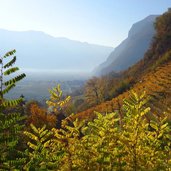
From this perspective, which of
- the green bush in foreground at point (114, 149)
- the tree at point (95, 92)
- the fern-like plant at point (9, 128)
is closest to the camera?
the fern-like plant at point (9, 128)

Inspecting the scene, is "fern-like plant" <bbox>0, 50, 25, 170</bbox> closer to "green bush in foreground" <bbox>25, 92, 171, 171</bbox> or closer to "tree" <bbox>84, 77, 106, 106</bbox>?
"green bush in foreground" <bbox>25, 92, 171, 171</bbox>

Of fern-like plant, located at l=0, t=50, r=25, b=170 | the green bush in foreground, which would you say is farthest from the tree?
fern-like plant, located at l=0, t=50, r=25, b=170

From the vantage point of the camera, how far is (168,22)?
124 m

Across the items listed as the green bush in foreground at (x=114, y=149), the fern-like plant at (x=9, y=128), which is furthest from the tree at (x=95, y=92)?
the fern-like plant at (x=9, y=128)

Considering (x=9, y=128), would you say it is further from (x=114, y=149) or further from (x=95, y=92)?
(x=95, y=92)

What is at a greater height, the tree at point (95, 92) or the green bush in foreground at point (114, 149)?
the green bush in foreground at point (114, 149)

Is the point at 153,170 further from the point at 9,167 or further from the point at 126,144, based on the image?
the point at 9,167

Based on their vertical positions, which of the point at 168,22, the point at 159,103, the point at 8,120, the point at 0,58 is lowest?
the point at 159,103

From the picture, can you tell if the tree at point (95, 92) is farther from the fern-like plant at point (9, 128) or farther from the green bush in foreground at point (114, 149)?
the fern-like plant at point (9, 128)

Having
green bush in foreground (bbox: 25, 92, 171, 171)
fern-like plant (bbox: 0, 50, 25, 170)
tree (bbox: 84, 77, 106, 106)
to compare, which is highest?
fern-like plant (bbox: 0, 50, 25, 170)

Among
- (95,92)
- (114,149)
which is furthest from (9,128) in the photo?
(95,92)

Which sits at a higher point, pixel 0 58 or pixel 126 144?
pixel 0 58

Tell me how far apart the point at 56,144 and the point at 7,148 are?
5.10 meters

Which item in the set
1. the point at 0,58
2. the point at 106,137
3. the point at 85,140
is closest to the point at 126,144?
the point at 106,137
